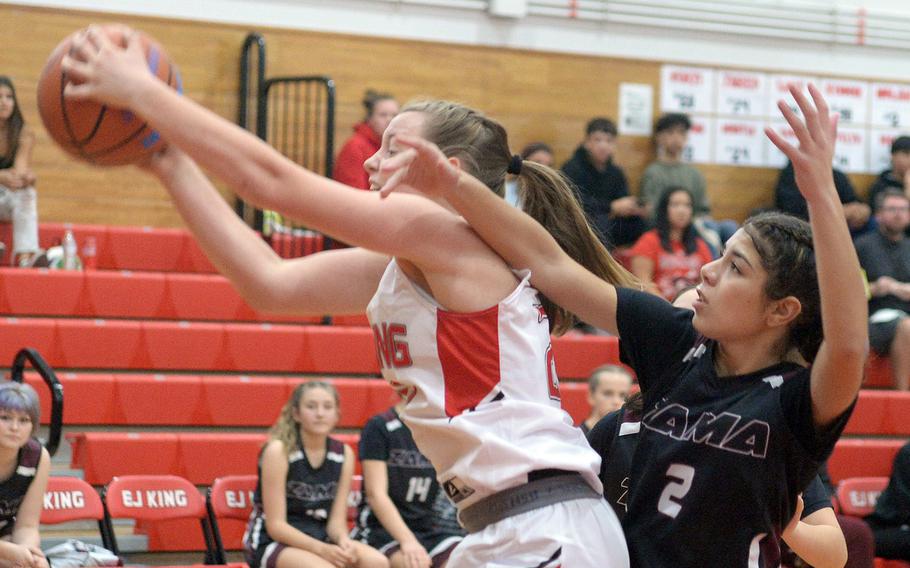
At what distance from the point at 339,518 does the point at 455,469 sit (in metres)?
3.63

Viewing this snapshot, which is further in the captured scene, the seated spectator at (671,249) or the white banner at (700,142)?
the white banner at (700,142)

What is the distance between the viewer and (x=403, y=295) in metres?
2.19

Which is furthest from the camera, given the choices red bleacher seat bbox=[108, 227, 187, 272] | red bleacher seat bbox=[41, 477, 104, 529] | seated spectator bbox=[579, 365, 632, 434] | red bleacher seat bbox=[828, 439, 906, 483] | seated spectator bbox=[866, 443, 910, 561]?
red bleacher seat bbox=[108, 227, 187, 272]

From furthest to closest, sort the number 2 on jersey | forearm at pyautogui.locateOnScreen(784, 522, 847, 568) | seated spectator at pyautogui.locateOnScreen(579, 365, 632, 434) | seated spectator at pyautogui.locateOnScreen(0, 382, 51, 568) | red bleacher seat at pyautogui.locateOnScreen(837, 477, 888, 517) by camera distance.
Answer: red bleacher seat at pyautogui.locateOnScreen(837, 477, 888, 517)
seated spectator at pyautogui.locateOnScreen(579, 365, 632, 434)
seated spectator at pyautogui.locateOnScreen(0, 382, 51, 568)
forearm at pyautogui.locateOnScreen(784, 522, 847, 568)
the number 2 on jersey

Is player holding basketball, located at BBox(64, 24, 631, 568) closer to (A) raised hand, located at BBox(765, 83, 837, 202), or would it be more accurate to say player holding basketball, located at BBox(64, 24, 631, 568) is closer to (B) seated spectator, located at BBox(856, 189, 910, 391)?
(A) raised hand, located at BBox(765, 83, 837, 202)

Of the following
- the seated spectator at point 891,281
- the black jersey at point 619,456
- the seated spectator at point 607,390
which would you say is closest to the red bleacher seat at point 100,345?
the seated spectator at point 607,390

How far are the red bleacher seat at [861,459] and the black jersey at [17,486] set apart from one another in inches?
178

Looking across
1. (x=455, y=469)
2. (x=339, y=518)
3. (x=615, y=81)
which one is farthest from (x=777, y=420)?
(x=615, y=81)

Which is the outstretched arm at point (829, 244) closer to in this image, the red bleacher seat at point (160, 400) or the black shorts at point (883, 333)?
the red bleacher seat at point (160, 400)

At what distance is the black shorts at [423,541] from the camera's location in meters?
5.64

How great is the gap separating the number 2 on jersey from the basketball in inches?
44.2

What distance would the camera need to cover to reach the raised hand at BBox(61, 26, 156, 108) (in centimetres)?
191

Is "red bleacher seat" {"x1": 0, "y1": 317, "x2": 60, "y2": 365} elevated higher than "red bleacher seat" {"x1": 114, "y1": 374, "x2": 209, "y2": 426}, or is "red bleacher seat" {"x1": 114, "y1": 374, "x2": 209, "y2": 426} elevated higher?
"red bleacher seat" {"x1": 0, "y1": 317, "x2": 60, "y2": 365}

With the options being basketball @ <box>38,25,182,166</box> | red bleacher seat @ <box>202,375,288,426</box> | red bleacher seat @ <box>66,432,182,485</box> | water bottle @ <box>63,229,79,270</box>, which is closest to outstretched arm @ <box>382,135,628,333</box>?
basketball @ <box>38,25,182,166</box>
